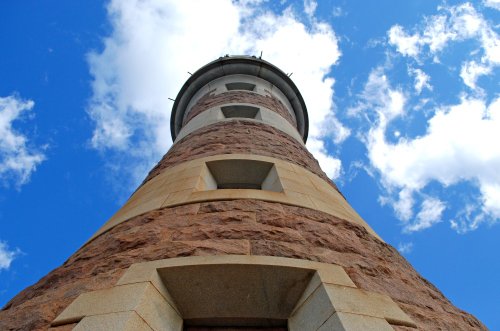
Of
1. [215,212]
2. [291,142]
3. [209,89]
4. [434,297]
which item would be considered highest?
[209,89]

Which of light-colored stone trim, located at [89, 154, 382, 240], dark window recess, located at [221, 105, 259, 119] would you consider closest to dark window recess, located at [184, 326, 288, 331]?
light-colored stone trim, located at [89, 154, 382, 240]

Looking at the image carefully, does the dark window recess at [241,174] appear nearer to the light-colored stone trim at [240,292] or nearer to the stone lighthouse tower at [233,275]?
the stone lighthouse tower at [233,275]

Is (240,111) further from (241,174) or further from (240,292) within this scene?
(240,292)

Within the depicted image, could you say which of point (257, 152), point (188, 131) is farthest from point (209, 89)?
point (257, 152)

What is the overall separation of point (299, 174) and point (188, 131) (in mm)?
3536

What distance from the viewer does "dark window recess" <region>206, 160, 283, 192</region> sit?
5.58 meters

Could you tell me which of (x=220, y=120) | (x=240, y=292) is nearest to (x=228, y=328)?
(x=240, y=292)

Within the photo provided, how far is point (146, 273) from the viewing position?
9.50 feet

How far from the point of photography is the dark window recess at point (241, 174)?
5578 millimetres

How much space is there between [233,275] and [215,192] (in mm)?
1461

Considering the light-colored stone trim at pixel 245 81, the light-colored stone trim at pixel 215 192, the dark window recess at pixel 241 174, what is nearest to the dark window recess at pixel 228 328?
the light-colored stone trim at pixel 215 192

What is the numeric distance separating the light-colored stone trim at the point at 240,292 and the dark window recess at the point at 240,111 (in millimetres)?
6385

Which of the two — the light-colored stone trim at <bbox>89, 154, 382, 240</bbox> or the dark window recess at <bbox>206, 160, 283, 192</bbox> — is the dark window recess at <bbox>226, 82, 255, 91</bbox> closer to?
the light-colored stone trim at <bbox>89, 154, 382, 240</bbox>

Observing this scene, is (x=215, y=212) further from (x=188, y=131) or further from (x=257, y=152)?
(x=188, y=131)
